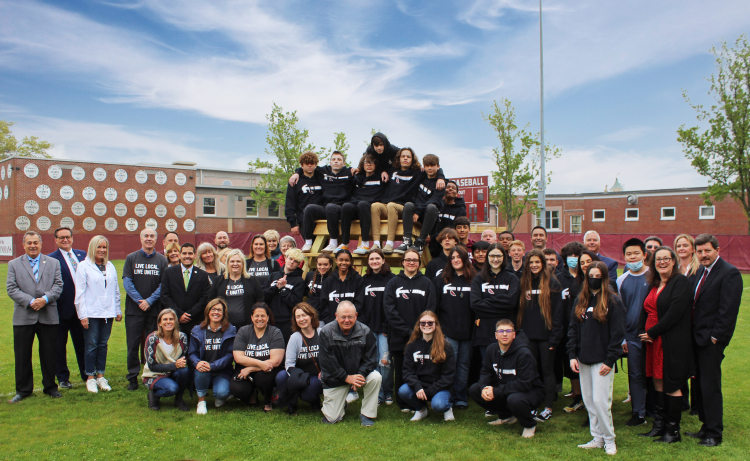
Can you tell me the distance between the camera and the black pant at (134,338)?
6.64m

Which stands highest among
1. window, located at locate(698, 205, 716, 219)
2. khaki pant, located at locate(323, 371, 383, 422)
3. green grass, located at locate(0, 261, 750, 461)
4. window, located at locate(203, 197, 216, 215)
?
window, located at locate(203, 197, 216, 215)

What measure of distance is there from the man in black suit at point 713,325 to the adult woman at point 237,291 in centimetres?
504

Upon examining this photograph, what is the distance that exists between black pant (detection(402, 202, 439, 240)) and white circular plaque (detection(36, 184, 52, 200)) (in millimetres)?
34680

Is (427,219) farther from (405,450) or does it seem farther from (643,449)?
(643,449)

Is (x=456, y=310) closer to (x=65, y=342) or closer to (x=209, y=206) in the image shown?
(x=65, y=342)

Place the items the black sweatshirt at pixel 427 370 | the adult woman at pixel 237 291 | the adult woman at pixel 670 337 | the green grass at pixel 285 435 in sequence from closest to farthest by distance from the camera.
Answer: the green grass at pixel 285 435, the adult woman at pixel 670 337, the black sweatshirt at pixel 427 370, the adult woman at pixel 237 291

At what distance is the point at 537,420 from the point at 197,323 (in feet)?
14.6

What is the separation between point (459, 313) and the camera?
235 inches

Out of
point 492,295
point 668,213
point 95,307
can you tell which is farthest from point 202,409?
point 668,213

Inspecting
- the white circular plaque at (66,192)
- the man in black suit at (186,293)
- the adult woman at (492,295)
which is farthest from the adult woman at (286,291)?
the white circular plaque at (66,192)

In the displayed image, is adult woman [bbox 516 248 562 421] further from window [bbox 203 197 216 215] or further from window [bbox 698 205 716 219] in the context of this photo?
window [bbox 203 197 216 215]

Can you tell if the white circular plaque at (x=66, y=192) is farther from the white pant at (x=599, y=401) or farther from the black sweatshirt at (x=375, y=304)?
the white pant at (x=599, y=401)

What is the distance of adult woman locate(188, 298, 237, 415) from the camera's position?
232 inches

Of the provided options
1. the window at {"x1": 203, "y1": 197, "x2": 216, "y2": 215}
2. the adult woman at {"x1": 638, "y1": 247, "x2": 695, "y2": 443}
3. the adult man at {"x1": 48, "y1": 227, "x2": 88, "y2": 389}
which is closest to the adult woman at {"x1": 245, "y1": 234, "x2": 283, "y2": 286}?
the adult man at {"x1": 48, "y1": 227, "x2": 88, "y2": 389}
